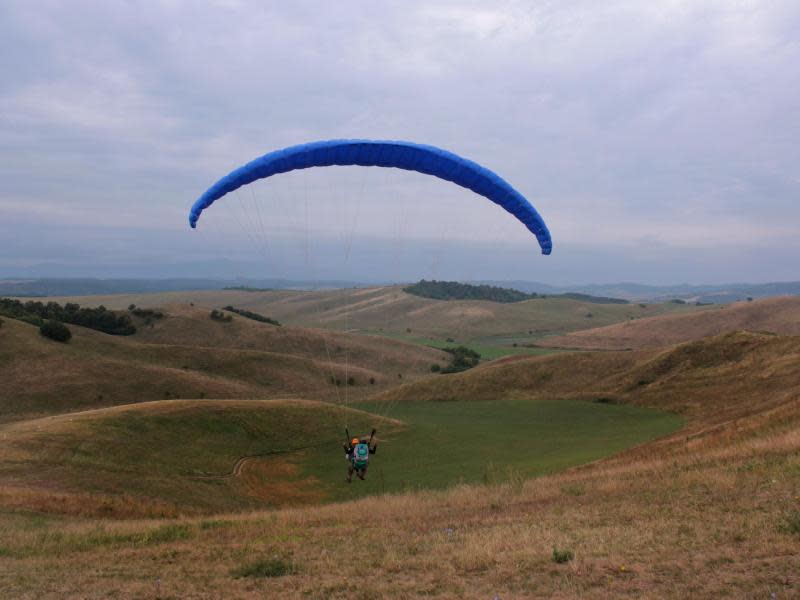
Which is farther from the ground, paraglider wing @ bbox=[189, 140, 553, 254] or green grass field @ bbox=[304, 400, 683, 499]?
paraglider wing @ bbox=[189, 140, 553, 254]

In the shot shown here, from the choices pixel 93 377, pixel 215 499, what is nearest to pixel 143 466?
pixel 215 499

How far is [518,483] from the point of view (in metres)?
17.6

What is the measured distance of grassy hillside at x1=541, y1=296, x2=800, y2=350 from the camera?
278ft

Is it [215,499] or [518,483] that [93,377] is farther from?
[518,483]

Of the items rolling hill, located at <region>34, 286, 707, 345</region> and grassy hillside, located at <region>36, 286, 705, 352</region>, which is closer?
grassy hillside, located at <region>36, 286, 705, 352</region>

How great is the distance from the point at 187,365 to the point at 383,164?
4536 centimetres

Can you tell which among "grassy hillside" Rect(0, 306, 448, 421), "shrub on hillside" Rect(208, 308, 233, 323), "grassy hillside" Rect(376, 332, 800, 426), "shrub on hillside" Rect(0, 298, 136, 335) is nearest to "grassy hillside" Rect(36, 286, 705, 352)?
"grassy hillside" Rect(0, 306, 448, 421)

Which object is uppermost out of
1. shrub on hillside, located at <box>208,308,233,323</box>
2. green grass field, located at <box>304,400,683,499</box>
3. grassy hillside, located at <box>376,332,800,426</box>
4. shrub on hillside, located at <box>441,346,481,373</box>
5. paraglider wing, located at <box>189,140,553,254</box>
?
paraglider wing, located at <box>189,140,553,254</box>

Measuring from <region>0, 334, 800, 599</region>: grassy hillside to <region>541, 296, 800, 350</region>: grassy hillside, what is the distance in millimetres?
74766

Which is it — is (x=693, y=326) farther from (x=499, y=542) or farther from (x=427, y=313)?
(x=499, y=542)

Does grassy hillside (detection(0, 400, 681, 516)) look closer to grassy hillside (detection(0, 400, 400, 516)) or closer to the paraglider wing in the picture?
grassy hillside (detection(0, 400, 400, 516))

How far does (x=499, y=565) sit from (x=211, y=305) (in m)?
163

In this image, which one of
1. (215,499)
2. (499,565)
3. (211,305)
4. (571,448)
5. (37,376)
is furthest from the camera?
(211,305)

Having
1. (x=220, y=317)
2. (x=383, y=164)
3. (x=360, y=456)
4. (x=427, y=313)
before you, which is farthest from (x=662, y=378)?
(x=427, y=313)
